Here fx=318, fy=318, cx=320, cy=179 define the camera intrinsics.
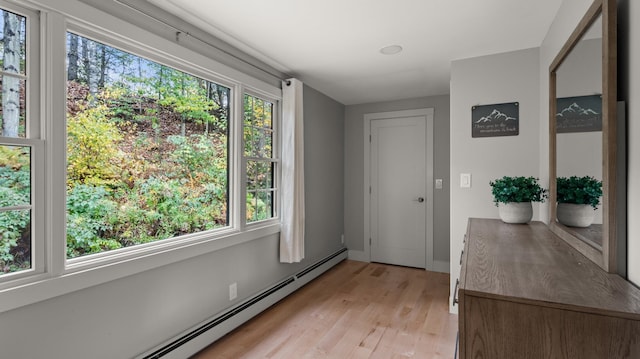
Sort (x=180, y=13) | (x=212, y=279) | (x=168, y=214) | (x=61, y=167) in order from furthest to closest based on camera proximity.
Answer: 1. (x=212, y=279)
2. (x=168, y=214)
3. (x=180, y=13)
4. (x=61, y=167)

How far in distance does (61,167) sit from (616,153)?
230 cm

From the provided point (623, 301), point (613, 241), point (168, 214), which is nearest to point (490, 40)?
point (613, 241)

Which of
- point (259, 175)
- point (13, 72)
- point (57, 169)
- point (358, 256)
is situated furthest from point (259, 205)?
point (358, 256)

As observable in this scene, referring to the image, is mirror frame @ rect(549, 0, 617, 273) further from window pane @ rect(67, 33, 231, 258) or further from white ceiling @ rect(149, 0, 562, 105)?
window pane @ rect(67, 33, 231, 258)

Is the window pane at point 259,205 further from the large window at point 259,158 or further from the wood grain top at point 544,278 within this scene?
the wood grain top at point 544,278

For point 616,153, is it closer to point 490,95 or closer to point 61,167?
point 490,95

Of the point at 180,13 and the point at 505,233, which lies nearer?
the point at 505,233

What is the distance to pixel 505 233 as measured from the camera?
1.79 m

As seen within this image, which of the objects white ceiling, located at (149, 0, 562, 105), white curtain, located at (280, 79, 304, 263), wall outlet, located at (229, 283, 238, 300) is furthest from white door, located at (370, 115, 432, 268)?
wall outlet, located at (229, 283, 238, 300)

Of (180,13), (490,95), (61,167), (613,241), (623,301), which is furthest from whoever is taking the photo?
(490,95)

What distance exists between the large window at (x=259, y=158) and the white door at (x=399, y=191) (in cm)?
184

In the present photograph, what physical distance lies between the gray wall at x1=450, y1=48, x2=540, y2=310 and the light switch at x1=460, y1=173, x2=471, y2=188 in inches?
1.1

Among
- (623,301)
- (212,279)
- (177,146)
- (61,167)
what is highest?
(177,146)

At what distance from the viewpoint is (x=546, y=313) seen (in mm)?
840
